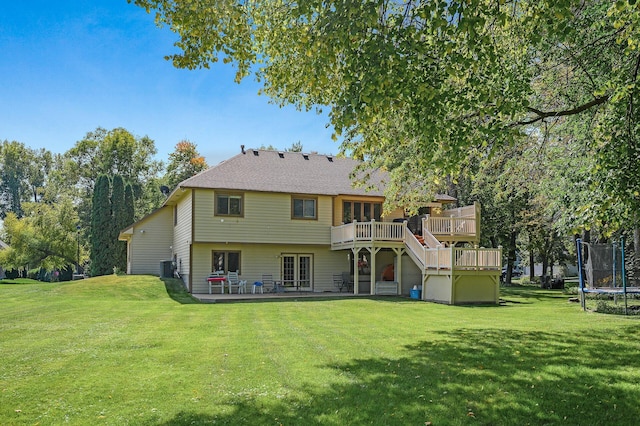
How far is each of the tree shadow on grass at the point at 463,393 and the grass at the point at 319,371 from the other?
21 mm

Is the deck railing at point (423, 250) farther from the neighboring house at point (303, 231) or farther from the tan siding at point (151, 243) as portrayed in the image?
the tan siding at point (151, 243)

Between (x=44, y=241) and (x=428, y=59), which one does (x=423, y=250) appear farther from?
(x=44, y=241)

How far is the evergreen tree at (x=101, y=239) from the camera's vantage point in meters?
36.8

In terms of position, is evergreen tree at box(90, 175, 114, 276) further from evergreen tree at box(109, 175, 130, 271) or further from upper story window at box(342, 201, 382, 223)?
upper story window at box(342, 201, 382, 223)

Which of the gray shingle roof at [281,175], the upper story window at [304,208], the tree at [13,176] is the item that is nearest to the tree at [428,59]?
the gray shingle roof at [281,175]

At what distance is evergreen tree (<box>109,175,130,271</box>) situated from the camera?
1457 inches

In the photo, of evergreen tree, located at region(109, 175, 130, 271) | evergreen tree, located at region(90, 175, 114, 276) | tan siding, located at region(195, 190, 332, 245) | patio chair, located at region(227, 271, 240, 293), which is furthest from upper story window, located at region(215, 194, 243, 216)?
evergreen tree, located at region(90, 175, 114, 276)

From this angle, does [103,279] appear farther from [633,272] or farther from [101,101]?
[633,272]

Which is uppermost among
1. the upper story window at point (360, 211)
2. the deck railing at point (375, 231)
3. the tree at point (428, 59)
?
the tree at point (428, 59)

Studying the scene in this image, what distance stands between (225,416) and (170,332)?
6.31 m

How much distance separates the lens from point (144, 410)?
5566 mm

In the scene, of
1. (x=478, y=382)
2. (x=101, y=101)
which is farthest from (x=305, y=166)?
(x=478, y=382)

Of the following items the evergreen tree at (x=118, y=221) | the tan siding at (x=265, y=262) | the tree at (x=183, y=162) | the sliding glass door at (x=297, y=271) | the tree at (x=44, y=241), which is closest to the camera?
the tan siding at (x=265, y=262)

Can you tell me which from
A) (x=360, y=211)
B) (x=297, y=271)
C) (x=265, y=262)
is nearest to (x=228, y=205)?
(x=265, y=262)
